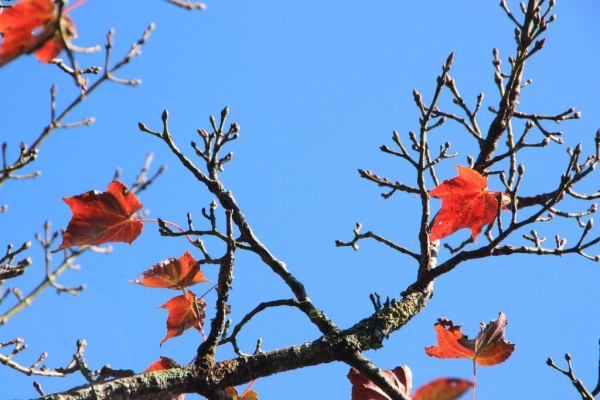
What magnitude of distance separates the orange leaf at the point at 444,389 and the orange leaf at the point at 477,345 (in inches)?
17.0

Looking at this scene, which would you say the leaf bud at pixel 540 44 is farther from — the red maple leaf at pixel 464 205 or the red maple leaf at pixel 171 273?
the red maple leaf at pixel 171 273

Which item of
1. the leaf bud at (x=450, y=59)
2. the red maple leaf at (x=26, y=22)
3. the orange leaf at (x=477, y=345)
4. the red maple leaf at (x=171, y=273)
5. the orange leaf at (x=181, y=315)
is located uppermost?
the leaf bud at (x=450, y=59)

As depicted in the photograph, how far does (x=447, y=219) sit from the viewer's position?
2777 mm

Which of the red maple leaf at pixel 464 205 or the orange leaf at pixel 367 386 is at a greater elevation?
the red maple leaf at pixel 464 205

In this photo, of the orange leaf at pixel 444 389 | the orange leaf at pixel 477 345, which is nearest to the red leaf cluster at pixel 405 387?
the orange leaf at pixel 444 389

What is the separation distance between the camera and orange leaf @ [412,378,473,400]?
7.33 ft

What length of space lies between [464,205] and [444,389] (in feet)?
2.93

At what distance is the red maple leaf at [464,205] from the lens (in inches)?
107

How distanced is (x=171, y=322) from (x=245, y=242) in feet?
1.59

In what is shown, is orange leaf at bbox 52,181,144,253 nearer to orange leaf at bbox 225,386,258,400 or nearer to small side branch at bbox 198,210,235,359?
small side branch at bbox 198,210,235,359

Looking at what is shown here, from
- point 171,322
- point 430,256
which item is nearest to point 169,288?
point 171,322

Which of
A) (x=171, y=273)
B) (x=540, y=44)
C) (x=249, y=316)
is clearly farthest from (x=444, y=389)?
(x=540, y=44)

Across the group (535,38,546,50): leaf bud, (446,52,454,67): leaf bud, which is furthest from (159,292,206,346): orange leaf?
(535,38,546,50): leaf bud

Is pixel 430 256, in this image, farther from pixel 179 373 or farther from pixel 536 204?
pixel 179 373
